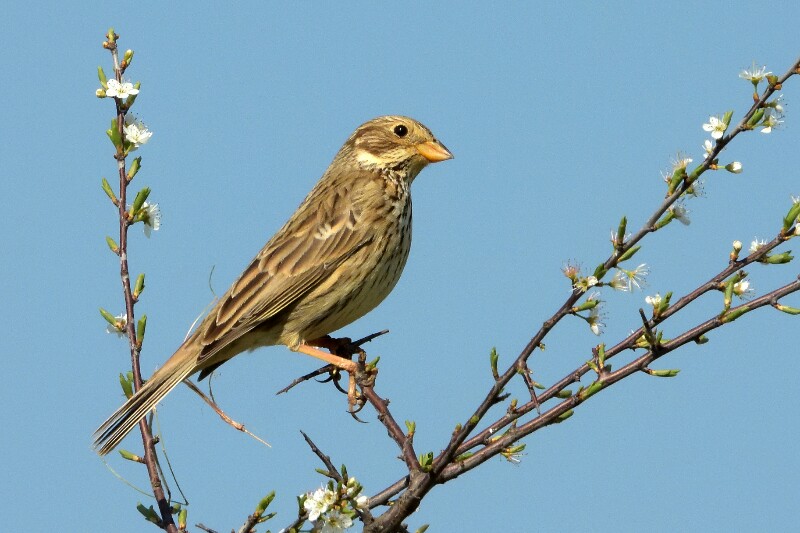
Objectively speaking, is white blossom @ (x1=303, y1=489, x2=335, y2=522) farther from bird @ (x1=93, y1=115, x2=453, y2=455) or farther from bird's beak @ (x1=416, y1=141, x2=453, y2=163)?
bird's beak @ (x1=416, y1=141, x2=453, y2=163)

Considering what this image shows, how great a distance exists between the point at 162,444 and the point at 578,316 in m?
1.97

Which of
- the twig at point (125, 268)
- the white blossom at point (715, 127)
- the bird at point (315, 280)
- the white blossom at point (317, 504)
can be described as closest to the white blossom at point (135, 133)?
the twig at point (125, 268)

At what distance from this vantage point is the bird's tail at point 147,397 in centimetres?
526

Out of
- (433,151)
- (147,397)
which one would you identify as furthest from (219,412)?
(433,151)

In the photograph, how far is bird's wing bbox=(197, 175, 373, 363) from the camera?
6.81m

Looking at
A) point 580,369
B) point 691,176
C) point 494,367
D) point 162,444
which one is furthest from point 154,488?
point 691,176

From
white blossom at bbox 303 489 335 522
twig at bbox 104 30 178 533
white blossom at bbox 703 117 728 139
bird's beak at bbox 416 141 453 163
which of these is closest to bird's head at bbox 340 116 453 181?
bird's beak at bbox 416 141 453 163

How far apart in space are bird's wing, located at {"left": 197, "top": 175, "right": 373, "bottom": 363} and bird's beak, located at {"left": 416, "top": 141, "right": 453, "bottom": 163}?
75 cm

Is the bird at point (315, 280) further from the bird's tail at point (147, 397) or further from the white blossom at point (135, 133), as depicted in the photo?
the white blossom at point (135, 133)

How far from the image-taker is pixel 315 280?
23.3ft

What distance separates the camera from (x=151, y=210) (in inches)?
180

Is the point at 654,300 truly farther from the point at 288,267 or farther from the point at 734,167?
the point at 288,267

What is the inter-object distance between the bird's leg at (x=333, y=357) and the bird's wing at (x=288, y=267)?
0.34 m

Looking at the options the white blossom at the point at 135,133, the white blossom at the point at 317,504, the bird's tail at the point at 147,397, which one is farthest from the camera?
the bird's tail at the point at 147,397
